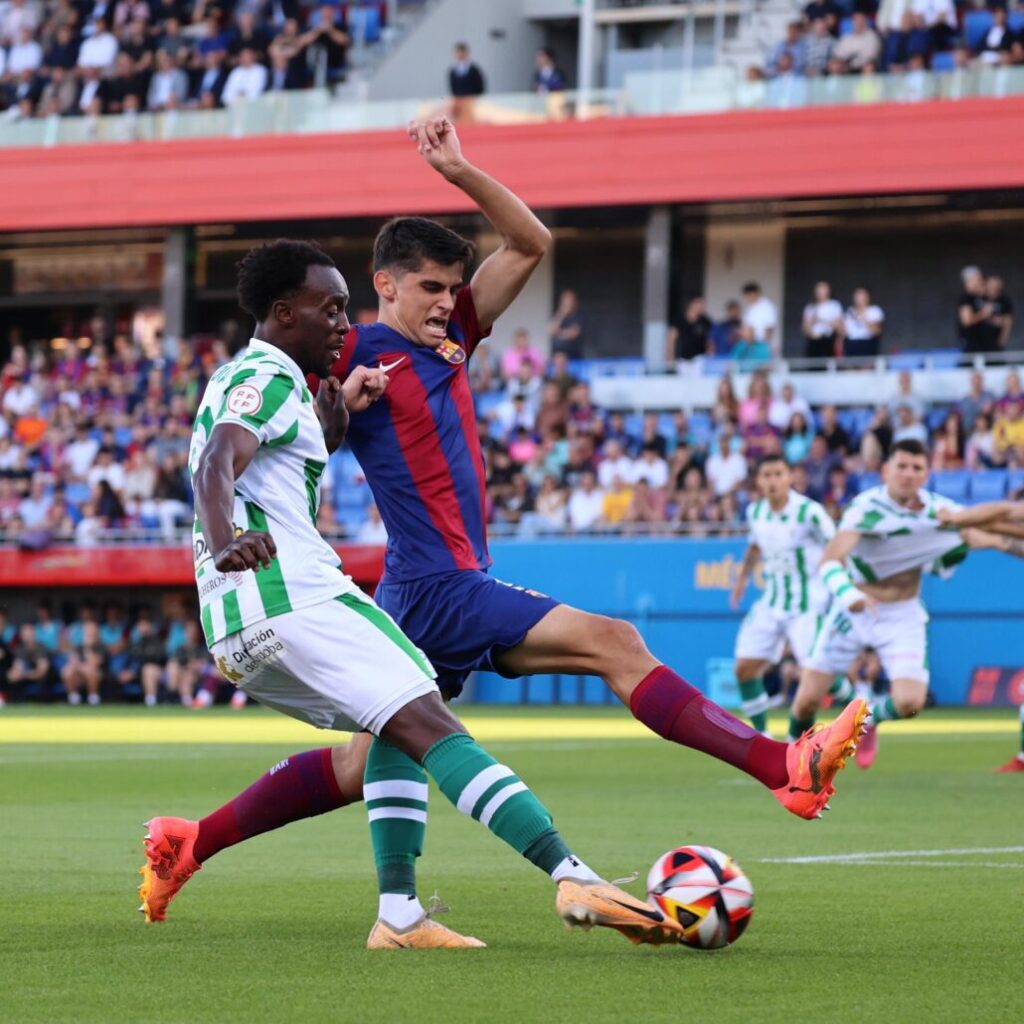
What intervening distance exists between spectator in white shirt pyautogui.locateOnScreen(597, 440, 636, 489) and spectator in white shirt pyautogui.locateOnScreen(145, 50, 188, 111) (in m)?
13.2

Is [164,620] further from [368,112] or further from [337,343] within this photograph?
[337,343]

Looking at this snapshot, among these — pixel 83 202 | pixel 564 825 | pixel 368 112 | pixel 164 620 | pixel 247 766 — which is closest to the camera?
pixel 564 825

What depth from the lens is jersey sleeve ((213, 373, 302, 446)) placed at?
5.89 m

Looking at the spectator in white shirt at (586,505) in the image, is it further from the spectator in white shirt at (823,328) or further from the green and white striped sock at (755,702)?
the green and white striped sock at (755,702)

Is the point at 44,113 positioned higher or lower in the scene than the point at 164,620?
higher

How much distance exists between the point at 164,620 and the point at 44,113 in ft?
42.6

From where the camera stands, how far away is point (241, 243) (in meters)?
40.7

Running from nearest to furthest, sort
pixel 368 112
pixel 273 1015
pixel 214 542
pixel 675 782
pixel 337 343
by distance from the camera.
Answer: pixel 273 1015 → pixel 214 542 → pixel 337 343 → pixel 675 782 → pixel 368 112

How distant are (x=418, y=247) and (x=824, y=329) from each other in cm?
2322

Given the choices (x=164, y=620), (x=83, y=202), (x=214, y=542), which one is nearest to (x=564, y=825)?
(x=214, y=542)

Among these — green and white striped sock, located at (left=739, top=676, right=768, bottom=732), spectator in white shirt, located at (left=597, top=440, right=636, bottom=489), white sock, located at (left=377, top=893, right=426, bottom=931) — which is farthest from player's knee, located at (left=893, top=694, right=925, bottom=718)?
spectator in white shirt, located at (left=597, top=440, right=636, bottom=489)

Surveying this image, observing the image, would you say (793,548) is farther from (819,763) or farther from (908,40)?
(908,40)

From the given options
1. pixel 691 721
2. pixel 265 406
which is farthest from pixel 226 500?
pixel 691 721

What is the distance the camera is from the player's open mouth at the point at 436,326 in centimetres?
699
